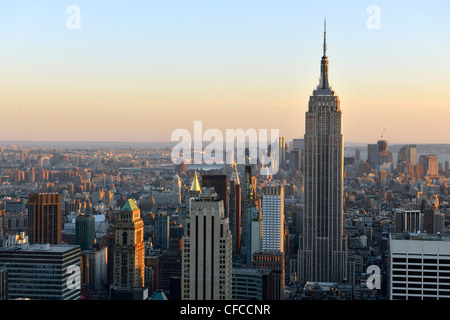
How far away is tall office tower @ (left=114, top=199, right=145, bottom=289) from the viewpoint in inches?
404

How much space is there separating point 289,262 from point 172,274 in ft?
19.3

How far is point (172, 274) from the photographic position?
8633 mm

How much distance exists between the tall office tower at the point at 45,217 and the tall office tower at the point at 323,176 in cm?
632

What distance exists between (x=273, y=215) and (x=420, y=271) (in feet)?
23.8

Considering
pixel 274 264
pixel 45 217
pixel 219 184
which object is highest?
pixel 219 184

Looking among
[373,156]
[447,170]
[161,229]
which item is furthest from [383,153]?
[161,229]

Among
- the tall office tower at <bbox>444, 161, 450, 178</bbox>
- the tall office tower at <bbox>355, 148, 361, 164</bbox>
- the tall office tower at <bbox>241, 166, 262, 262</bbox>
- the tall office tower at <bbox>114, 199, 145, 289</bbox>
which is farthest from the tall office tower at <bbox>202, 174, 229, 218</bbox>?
the tall office tower at <bbox>444, 161, 450, 178</bbox>

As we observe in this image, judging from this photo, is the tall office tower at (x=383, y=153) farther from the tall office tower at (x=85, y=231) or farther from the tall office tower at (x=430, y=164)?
the tall office tower at (x=85, y=231)

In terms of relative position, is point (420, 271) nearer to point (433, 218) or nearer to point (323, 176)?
point (433, 218)

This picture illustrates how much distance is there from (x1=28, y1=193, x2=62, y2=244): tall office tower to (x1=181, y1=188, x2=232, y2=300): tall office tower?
562cm

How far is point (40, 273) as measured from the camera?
8914mm

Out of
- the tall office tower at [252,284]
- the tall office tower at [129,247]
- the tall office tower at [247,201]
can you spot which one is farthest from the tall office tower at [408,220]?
the tall office tower at [129,247]

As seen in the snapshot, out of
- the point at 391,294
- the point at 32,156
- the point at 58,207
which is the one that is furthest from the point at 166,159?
the point at 58,207
